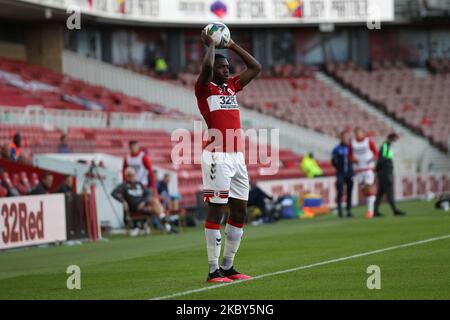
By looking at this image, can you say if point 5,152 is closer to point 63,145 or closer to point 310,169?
point 63,145

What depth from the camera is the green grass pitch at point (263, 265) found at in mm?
11031

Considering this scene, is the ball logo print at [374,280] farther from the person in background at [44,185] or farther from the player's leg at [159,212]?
the player's leg at [159,212]

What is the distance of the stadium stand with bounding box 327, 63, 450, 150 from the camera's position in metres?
47.6

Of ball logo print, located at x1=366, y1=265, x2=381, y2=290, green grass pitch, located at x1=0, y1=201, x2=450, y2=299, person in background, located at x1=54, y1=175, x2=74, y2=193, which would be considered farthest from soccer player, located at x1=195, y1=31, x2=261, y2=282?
person in background, located at x1=54, y1=175, x2=74, y2=193

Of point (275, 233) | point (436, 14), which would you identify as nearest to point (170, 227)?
point (275, 233)

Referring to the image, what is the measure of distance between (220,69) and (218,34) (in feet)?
1.35

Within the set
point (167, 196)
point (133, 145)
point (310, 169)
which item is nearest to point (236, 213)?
point (133, 145)

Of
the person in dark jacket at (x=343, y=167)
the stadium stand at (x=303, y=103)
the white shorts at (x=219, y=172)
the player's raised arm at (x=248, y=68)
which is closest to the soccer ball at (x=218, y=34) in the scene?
the player's raised arm at (x=248, y=68)

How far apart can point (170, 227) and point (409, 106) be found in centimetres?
2683

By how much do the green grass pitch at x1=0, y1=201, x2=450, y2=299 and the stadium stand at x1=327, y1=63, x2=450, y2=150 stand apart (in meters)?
24.5

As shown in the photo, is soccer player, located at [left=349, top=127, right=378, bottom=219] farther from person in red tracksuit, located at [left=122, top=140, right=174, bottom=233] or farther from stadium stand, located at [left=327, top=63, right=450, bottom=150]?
stadium stand, located at [left=327, top=63, right=450, bottom=150]

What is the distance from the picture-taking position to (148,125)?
1428 inches

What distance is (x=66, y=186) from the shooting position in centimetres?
2214
